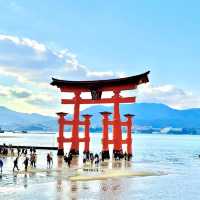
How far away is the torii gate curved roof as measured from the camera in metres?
53.9

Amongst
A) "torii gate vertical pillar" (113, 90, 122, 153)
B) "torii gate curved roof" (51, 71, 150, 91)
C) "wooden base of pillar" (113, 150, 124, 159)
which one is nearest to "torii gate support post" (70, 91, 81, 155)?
"torii gate curved roof" (51, 71, 150, 91)

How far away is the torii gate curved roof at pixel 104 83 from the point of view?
5394 cm

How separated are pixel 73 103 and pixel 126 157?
1079 cm

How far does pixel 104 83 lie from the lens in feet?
189

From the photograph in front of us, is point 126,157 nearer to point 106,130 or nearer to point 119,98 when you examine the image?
point 106,130

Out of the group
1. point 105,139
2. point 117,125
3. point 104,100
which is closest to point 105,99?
point 104,100

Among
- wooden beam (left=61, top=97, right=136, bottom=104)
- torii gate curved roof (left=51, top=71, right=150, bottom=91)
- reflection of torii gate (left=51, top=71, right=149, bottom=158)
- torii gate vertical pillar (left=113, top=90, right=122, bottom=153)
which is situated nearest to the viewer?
torii gate curved roof (left=51, top=71, right=150, bottom=91)

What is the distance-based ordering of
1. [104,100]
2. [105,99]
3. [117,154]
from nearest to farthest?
[117,154] < [105,99] < [104,100]

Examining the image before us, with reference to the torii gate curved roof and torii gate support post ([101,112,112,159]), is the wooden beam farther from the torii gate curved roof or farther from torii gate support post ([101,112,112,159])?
torii gate support post ([101,112,112,159])

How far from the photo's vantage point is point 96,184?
31.3 metres

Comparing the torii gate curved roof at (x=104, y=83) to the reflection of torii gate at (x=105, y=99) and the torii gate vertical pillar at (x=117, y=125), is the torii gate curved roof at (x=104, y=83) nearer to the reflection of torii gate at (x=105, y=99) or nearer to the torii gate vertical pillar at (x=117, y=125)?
the reflection of torii gate at (x=105, y=99)

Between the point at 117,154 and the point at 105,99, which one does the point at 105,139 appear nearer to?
the point at 117,154

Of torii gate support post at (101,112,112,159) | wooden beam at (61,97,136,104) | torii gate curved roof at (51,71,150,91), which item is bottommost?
torii gate support post at (101,112,112,159)

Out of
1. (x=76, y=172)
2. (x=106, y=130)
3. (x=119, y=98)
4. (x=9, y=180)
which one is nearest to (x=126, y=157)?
(x=106, y=130)
